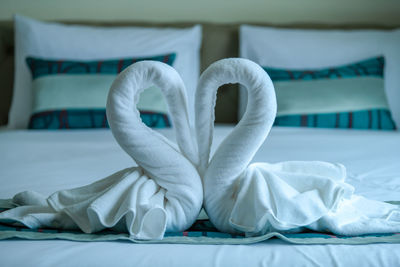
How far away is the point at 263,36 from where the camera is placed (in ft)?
7.97

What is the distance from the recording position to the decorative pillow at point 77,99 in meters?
2.10

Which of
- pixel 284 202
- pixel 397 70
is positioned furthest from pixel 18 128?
pixel 397 70

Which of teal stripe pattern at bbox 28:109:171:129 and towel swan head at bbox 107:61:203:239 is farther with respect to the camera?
teal stripe pattern at bbox 28:109:171:129

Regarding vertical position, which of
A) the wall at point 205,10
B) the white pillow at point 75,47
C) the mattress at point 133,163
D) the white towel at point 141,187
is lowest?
the mattress at point 133,163

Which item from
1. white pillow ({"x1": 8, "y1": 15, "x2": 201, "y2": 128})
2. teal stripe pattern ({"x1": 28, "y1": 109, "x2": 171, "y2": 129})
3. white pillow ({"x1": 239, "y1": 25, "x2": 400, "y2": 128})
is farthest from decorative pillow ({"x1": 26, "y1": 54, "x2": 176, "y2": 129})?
white pillow ({"x1": 239, "y1": 25, "x2": 400, "y2": 128})

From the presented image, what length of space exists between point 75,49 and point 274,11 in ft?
4.27

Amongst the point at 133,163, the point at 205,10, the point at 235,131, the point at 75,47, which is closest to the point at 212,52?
the point at 205,10

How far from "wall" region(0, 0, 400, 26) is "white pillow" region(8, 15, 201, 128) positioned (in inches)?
18.3

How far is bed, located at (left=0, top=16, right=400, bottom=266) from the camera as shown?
716mm

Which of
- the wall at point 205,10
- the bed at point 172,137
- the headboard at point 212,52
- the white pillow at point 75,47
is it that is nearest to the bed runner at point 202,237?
the bed at point 172,137

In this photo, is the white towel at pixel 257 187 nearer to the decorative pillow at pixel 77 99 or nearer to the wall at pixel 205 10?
the decorative pillow at pixel 77 99

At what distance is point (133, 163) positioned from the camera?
57.2 inches

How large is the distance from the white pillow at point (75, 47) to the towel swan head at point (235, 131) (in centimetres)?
144

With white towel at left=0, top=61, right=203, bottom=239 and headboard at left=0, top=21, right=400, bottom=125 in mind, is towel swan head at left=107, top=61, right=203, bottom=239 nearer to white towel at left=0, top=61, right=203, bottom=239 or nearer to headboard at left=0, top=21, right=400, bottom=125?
white towel at left=0, top=61, right=203, bottom=239
